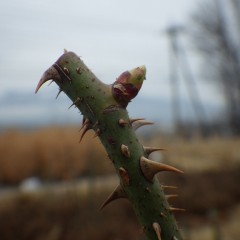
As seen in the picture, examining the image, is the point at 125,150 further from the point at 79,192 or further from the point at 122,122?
the point at 79,192

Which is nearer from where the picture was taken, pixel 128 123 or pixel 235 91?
pixel 128 123

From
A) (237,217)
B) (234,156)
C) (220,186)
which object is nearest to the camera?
(237,217)

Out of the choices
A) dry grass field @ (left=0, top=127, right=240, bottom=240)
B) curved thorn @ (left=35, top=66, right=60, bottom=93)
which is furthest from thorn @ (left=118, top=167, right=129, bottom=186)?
dry grass field @ (left=0, top=127, right=240, bottom=240)

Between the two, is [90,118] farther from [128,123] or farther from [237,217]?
[237,217]

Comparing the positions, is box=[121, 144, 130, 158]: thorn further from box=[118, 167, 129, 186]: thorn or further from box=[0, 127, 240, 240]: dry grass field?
box=[0, 127, 240, 240]: dry grass field

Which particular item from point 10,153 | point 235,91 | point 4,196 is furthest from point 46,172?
point 235,91

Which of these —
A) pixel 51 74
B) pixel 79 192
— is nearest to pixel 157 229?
pixel 51 74

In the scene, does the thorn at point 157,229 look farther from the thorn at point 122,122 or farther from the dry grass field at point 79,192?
the dry grass field at point 79,192
